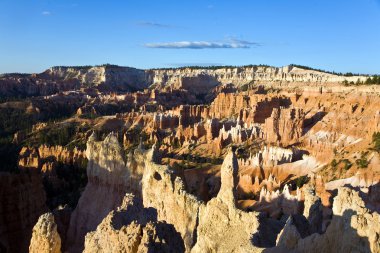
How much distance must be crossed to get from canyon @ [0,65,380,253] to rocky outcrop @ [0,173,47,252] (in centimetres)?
6

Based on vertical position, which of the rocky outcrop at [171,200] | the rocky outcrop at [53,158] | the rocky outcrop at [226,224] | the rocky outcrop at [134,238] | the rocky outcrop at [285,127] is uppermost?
the rocky outcrop at [134,238]

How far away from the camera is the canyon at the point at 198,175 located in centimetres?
1059

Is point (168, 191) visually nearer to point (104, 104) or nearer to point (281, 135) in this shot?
point (281, 135)

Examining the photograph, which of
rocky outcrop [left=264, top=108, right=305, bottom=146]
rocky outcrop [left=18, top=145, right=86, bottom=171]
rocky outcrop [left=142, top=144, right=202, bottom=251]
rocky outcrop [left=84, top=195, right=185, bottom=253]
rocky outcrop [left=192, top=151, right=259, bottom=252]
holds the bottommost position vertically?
rocky outcrop [left=18, top=145, right=86, bottom=171]

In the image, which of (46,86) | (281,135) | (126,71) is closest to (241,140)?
(281,135)

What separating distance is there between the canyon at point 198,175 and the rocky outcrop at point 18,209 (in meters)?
0.06

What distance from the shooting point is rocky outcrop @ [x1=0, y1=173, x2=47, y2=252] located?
20.4 meters

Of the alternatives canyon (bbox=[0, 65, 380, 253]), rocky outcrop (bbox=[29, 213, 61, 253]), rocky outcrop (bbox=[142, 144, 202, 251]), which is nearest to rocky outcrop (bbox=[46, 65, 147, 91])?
canyon (bbox=[0, 65, 380, 253])

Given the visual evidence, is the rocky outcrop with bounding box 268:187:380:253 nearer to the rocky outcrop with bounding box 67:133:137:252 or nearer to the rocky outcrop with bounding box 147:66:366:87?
the rocky outcrop with bounding box 67:133:137:252

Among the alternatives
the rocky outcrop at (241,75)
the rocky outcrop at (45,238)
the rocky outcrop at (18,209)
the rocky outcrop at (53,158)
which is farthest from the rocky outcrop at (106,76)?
the rocky outcrop at (45,238)

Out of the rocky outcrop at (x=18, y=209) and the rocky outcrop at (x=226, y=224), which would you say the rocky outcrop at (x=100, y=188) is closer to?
the rocky outcrop at (x=18, y=209)

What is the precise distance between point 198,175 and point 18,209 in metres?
23.6

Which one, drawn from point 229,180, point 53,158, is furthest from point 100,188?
point 53,158

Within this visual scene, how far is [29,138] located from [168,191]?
6313 centimetres
